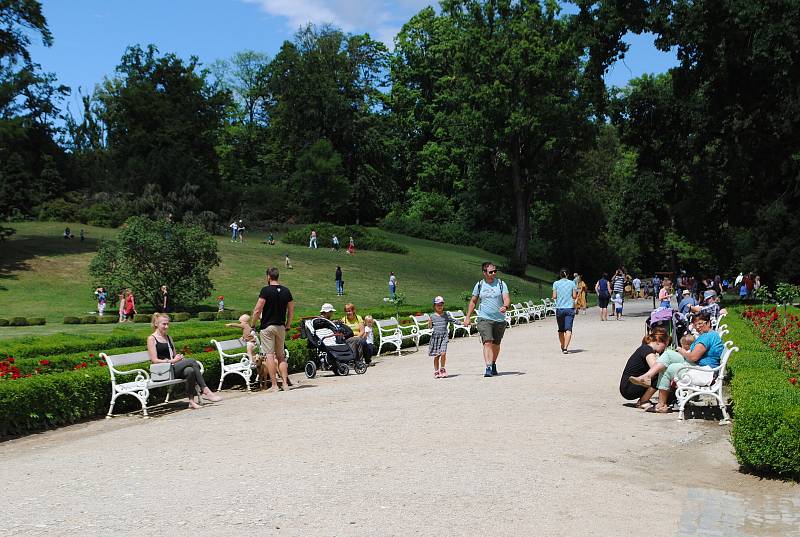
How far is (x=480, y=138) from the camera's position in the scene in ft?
201

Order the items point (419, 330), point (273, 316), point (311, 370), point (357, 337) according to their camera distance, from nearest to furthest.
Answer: point (273, 316) < point (311, 370) < point (357, 337) < point (419, 330)

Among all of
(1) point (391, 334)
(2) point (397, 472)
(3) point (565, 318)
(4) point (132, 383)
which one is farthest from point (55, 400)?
(1) point (391, 334)

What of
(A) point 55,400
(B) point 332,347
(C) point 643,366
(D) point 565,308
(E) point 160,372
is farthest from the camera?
(D) point 565,308

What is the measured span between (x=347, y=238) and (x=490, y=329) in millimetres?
50610

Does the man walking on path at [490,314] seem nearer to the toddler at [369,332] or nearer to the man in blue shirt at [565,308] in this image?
the toddler at [369,332]

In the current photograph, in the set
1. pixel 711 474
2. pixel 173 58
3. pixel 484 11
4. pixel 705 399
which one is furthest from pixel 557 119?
pixel 711 474

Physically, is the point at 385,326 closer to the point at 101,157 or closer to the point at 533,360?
the point at 533,360

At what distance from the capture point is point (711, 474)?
25.0 ft

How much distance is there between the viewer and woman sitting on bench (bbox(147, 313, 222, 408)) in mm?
12391

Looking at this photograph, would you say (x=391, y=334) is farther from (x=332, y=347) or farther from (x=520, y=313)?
(x=520, y=313)

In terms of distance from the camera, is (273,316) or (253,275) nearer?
(273,316)

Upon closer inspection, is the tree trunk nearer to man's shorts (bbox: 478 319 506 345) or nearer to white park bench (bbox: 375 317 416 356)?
white park bench (bbox: 375 317 416 356)

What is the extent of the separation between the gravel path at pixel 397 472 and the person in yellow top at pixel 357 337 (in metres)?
3.67

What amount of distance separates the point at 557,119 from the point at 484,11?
377 inches
